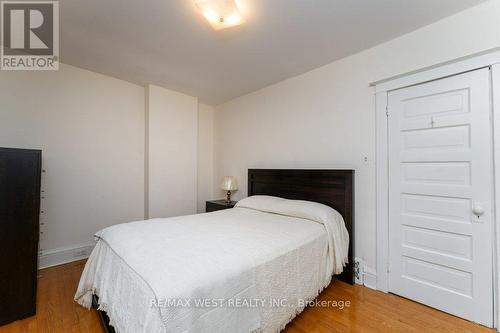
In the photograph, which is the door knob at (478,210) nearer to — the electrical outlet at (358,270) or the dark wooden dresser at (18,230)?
the electrical outlet at (358,270)

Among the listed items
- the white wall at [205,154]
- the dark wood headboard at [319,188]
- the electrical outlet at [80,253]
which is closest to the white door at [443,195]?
the dark wood headboard at [319,188]

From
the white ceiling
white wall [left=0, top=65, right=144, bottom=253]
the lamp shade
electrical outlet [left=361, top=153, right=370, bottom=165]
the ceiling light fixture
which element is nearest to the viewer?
the ceiling light fixture

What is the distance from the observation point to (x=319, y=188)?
258 centimetres

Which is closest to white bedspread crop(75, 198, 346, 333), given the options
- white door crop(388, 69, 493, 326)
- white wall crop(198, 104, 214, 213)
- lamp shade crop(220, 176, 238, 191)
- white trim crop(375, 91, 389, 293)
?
white trim crop(375, 91, 389, 293)

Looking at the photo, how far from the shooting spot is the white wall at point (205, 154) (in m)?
4.25

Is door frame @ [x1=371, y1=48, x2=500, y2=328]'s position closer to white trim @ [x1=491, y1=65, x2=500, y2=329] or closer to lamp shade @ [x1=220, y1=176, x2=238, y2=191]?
white trim @ [x1=491, y1=65, x2=500, y2=329]

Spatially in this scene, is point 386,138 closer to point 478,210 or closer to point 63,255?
point 478,210

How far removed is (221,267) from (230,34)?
2035 mm

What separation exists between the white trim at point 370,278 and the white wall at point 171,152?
9.00 ft

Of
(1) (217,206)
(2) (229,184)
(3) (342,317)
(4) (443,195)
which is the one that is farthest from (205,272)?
(2) (229,184)

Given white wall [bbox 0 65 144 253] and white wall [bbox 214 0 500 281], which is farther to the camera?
white wall [bbox 0 65 144 253]

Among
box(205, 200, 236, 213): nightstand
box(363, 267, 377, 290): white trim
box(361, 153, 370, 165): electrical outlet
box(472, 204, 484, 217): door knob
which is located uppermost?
box(361, 153, 370, 165): electrical outlet

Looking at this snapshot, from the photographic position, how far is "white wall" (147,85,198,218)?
3371 millimetres

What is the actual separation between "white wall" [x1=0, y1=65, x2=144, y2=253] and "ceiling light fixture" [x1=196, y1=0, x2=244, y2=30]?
2168 millimetres
